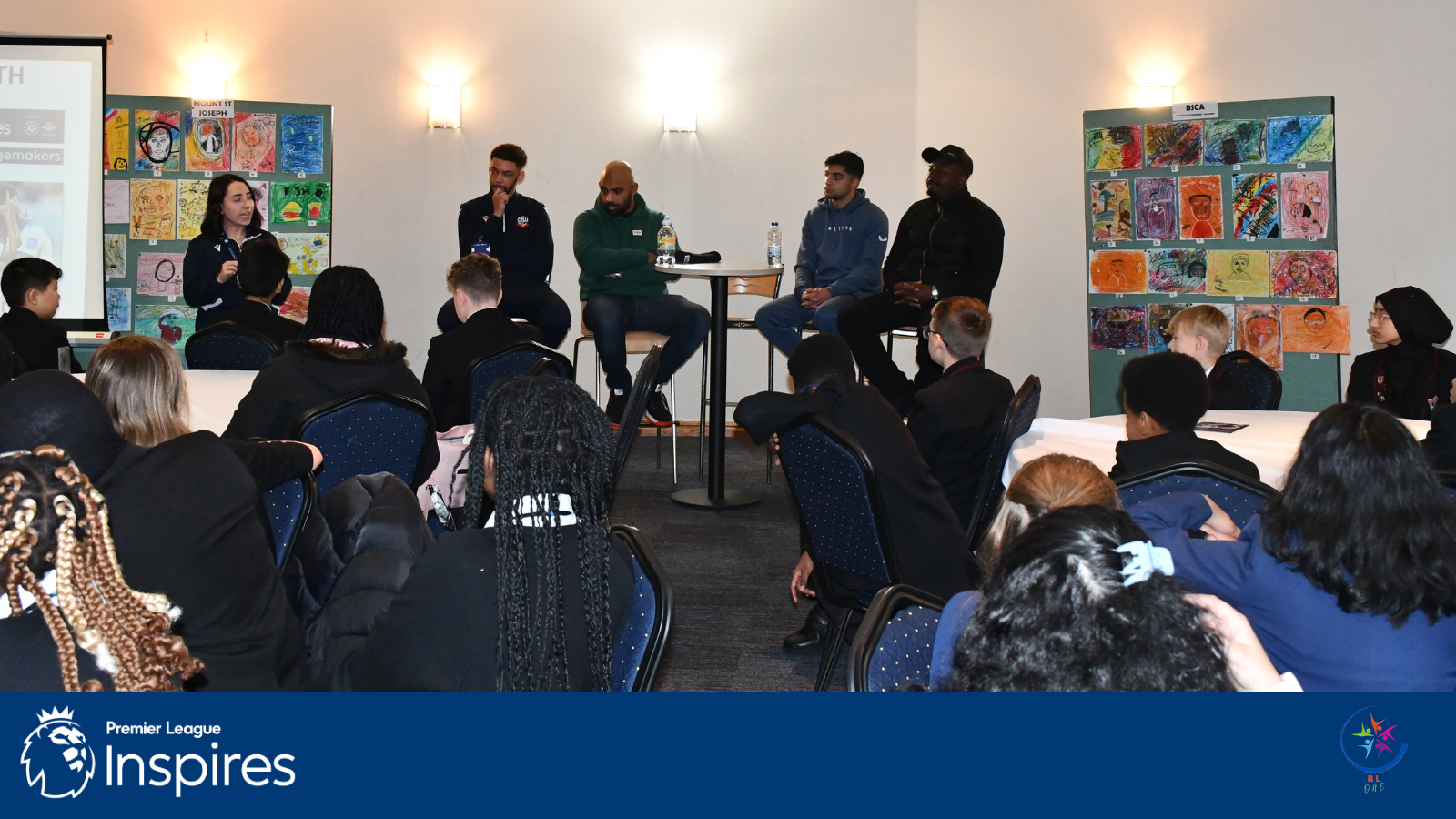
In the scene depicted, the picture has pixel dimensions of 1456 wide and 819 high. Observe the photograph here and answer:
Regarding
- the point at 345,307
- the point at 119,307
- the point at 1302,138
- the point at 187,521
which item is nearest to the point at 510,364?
the point at 345,307

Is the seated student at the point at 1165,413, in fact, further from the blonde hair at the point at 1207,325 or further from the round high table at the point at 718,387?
the round high table at the point at 718,387

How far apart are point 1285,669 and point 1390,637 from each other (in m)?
0.14

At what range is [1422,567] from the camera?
1.62 metres

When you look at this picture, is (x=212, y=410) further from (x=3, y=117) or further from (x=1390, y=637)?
(x=3, y=117)

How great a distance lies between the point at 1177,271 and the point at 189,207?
228 inches

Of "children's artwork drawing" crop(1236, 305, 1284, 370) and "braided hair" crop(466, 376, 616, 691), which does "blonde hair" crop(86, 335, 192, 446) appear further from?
"children's artwork drawing" crop(1236, 305, 1284, 370)

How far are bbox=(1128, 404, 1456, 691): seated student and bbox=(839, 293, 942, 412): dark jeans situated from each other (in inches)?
160

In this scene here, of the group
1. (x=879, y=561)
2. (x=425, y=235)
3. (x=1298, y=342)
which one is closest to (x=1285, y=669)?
(x=879, y=561)

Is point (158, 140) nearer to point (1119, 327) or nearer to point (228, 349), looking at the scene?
point (228, 349)

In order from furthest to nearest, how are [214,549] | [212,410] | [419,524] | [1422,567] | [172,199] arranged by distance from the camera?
[172,199]
[212,410]
[419,524]
[214,549]
[1422,567]

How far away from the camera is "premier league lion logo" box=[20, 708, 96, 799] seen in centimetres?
134

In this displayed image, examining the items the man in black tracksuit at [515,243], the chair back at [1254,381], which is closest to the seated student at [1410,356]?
the chair back at [1254,381]

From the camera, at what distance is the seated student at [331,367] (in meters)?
3.09

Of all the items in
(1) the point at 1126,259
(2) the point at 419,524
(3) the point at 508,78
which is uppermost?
(3) the point at 508,78
